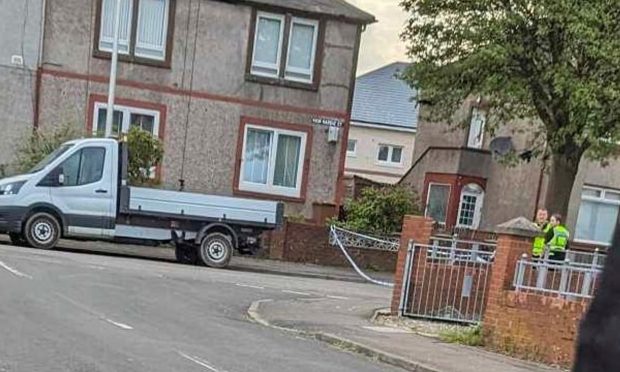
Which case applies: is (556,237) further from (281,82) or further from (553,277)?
(281,82)

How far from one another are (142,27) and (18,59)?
364 cm

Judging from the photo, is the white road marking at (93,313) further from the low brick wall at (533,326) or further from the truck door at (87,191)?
the truck door at (87,191)

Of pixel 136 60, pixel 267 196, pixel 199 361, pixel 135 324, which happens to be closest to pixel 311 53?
pixel 267 196

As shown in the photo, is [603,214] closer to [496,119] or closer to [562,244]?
[496,119]

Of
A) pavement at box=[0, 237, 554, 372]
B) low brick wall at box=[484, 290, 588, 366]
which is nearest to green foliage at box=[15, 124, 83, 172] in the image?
pavement at box=[0, 237, 554, 372]

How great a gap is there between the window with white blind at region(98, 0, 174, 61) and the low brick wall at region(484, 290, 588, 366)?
16553 millimetres

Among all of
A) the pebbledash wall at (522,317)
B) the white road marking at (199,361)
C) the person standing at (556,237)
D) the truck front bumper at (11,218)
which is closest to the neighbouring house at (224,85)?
the truck front bumper at (11,218)

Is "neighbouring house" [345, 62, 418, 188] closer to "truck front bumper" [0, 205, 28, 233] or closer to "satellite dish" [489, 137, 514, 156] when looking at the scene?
"satellite dish" [489, 137, 514, 156]

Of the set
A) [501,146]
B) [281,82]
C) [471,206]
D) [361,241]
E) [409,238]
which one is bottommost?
[361,241]

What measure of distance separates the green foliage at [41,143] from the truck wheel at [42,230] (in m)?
3.70

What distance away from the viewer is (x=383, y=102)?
2000 inches

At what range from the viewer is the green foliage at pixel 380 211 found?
24.7 metres

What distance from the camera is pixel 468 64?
19.7m

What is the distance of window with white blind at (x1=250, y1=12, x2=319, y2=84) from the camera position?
2592 centimetres
